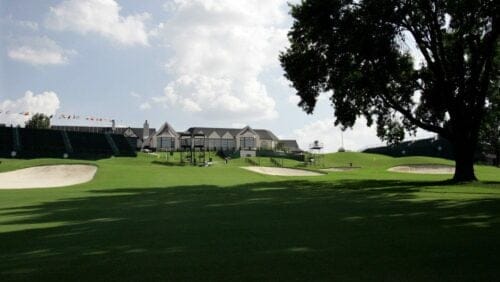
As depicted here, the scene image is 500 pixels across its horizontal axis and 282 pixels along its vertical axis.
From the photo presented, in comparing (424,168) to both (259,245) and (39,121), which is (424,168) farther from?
(39,121)

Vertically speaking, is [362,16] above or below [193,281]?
above

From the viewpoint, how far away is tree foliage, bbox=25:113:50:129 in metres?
130

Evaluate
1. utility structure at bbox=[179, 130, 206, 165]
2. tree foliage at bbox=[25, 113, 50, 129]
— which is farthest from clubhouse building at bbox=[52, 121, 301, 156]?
tree foliage at bbox=[25, 113, 50, 129]

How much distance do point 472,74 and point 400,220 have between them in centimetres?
2474

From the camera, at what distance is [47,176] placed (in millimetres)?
41125

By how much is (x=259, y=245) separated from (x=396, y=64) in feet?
84.8

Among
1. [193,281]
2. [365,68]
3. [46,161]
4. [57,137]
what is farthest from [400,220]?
[57,137]

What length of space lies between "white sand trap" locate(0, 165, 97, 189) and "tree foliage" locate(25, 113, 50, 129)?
95.1 m

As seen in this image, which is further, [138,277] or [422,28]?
[422,28]

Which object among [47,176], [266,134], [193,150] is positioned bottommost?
[47,176]

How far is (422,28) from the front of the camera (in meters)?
33.8

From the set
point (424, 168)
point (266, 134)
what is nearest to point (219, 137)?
point (266, 134)

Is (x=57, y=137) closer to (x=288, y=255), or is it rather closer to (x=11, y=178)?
(x=11, y=178)

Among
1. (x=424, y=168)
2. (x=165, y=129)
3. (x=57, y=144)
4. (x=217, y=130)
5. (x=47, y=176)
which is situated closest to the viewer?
(x=47, y=176)
